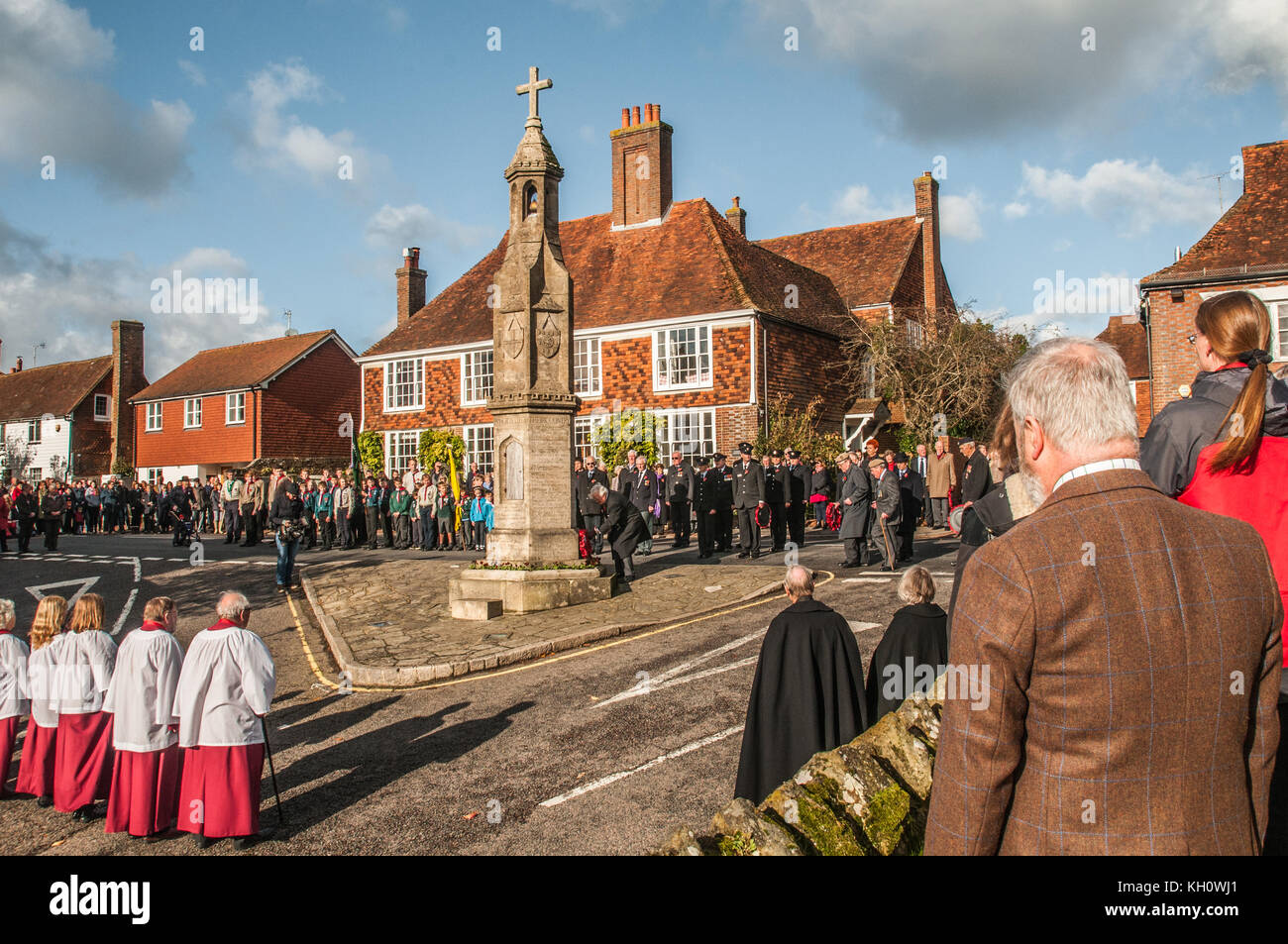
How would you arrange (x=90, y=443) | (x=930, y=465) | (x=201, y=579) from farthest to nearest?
(x=90, y=443), (x=930, y=465), (x=201, y=579)

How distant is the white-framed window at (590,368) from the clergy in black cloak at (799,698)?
78.7 feet

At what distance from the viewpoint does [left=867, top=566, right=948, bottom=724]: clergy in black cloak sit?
19.0ft

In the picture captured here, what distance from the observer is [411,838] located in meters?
5.71

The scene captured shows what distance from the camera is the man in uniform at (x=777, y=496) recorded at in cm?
1773

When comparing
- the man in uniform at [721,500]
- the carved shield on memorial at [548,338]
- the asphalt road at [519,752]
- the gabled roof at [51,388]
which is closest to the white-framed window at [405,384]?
the man in uniform at [721,500]

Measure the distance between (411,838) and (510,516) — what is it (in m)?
7.30

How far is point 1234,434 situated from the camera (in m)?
2.79

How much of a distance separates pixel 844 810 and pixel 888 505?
37.1 feet

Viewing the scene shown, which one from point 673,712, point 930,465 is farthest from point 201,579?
point 930,465

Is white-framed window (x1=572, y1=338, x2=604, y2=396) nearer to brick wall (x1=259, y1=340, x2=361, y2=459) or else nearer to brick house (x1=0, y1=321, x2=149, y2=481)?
brick wall (x1=259, y1=340, x2=361, y2=459)

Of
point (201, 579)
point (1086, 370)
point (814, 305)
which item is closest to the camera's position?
point (1086, 370)

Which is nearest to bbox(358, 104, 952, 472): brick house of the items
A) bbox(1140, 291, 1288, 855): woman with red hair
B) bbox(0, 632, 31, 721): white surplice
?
bbox(0, 632, 31, 721): white surplice

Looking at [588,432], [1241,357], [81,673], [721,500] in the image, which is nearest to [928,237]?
[588,432]

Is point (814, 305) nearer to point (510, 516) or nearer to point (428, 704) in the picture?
point (510, 516)
